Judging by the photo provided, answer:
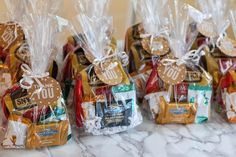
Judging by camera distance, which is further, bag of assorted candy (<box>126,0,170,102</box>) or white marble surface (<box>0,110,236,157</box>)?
bag of assorted candy (<box>126,0,170,102</box>)

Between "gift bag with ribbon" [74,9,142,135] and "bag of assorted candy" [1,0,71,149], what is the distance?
4cm

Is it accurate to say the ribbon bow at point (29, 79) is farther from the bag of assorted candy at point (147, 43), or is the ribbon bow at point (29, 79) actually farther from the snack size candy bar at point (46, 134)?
the bag of assorted candy at point (147, 43)

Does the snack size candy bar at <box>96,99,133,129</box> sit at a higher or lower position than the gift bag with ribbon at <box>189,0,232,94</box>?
lower

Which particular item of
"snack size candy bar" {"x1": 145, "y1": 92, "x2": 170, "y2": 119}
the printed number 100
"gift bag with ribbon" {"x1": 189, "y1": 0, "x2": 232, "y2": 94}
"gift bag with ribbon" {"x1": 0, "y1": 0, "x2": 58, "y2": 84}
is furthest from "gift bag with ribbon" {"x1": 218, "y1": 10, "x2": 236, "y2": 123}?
"gift bag with ribbon" {"x1": 0, "y1": 0, "x2": 58, "y2": 84}

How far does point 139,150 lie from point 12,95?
→ 0.81 feet

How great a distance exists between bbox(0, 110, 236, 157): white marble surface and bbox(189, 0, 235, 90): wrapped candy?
116 mm

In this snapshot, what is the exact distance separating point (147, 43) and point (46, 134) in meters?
0.29

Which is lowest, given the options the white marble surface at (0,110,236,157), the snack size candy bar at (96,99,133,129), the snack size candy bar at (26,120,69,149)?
the white marble surface at (0,110,236,157)

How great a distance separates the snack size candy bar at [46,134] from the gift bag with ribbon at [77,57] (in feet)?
0.38

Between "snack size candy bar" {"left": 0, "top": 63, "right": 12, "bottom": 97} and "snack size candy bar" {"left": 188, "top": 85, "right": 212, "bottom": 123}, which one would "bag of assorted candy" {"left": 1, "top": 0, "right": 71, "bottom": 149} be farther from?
"snack size candy bar" {"left": 188, "top": 85, "right": 212, "bottom": 123}

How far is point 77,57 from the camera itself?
0.92 meters

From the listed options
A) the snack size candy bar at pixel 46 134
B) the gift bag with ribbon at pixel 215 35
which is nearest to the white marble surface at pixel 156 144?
the snack size candy bar at pixel 46 134

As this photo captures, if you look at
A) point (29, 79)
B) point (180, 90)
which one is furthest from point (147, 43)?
point (29, 79)

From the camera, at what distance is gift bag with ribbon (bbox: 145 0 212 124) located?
89 centimetres
